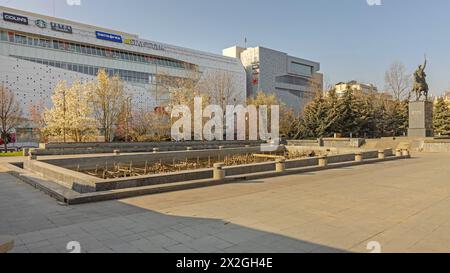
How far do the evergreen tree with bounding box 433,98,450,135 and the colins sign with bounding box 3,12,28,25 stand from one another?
193 feet

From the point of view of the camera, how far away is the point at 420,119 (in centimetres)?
3116

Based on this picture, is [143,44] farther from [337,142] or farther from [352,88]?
[337,142]

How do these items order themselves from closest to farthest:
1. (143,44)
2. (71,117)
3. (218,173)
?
1. (218,173)
2. (71,117)
3. (143,44)

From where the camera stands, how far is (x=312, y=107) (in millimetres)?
40156

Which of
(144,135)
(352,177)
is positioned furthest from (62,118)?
(352,177)

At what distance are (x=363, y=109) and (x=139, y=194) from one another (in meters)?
37.7

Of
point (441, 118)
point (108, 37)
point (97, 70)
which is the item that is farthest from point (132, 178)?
point (108, 37)

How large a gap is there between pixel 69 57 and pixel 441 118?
5514cm

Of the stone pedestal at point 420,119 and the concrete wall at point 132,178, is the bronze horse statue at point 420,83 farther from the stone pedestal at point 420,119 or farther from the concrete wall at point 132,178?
the concrete wall at point 132,178

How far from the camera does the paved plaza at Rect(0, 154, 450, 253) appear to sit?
16.6 ft

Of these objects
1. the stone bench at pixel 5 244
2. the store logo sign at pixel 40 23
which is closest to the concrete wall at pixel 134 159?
the stone bench at pixel 5 244
